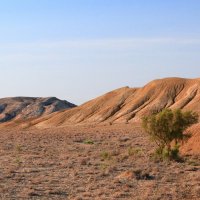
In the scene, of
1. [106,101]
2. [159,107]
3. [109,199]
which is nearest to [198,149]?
[109,199]

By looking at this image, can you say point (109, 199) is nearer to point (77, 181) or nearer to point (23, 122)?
point (77, 181)

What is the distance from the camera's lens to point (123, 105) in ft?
295

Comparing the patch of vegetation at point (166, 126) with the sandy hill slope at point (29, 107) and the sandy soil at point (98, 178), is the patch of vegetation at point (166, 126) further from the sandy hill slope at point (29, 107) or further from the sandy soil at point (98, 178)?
the sandy hill slope at point (29, 107)

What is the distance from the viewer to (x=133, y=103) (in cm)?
8756

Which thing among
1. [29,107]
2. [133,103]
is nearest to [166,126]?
[133,103]

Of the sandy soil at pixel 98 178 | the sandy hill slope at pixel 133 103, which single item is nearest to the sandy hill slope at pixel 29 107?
→ the sandy hill slope at pixel 133 103

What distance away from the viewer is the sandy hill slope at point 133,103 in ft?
269

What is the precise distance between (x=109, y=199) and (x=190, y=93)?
68071mm

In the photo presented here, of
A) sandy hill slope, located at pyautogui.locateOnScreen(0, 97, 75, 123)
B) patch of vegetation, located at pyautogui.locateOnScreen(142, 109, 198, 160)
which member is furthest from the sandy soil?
sandy hill slope, located at pyautogui.locateOnScreen(0, 97, 75, 123)

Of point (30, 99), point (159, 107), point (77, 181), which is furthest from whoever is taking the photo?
point (30, 99)

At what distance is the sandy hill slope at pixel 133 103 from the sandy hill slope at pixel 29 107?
30.5m

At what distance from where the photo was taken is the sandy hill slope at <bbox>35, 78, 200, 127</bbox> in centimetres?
8196

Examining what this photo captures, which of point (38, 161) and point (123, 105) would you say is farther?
point (123, 105)

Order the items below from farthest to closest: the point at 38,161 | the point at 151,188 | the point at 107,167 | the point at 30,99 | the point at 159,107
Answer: the point at 30,99
the point at 159,107
the point at 38,161
the point at 107,167
the point at 151,188
